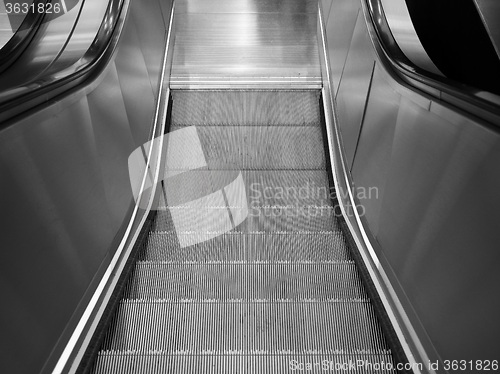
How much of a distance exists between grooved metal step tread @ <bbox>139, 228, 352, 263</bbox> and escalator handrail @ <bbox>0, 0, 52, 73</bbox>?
1667 millimetres

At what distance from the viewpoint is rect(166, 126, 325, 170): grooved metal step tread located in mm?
4664

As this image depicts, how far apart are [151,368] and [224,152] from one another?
2698mm

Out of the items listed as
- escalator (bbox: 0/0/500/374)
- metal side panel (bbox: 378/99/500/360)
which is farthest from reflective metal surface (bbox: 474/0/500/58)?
metal side panel (bbox: 378/99/500/360)

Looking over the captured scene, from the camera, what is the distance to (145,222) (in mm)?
3705

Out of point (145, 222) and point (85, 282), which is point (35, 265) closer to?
point (85, 282)

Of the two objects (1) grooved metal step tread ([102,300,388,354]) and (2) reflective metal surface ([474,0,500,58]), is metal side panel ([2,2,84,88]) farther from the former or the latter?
(2) reflective metal surface ([474,0,500,58])

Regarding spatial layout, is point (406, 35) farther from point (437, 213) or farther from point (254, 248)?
point (254, 248)

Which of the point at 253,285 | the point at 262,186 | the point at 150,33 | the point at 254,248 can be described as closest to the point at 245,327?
the point at 253,285

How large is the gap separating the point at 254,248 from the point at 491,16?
2.69 metres

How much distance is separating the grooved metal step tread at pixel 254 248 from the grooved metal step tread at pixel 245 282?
15 cm

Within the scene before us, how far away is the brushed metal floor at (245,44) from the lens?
5.76 m

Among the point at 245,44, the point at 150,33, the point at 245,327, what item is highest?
the point at 150,33

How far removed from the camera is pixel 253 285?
10.4ft

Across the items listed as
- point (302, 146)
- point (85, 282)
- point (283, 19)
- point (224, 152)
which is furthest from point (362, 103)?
point (283, 19)
